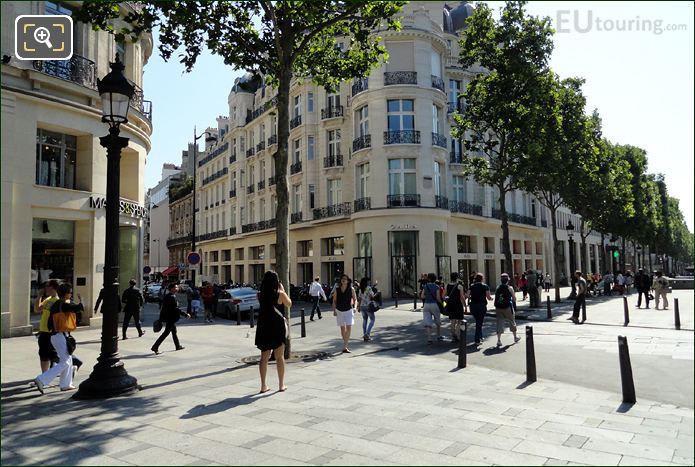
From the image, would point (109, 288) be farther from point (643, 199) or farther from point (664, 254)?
point (664, 254)

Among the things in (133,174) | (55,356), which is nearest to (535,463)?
(55,356)

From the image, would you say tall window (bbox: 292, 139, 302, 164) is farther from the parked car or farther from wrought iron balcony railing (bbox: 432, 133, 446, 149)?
the parked car

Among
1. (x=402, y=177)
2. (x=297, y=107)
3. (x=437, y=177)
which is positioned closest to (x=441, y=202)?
(x=437, y=177)

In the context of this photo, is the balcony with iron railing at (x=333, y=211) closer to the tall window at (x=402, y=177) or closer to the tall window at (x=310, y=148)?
the tall window at (x=402, y=177)

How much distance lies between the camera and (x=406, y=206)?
2909 centimetres

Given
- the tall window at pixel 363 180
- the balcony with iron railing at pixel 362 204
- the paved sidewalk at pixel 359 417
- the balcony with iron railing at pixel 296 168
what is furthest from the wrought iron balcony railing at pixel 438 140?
the paved sidewalk at pixel 359 417

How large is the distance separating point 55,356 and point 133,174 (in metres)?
13.4

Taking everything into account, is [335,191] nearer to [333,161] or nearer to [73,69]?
[333,161]

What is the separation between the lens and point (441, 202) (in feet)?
99.3

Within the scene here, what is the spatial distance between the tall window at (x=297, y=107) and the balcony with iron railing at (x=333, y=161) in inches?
188

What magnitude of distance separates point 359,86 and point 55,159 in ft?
64.2

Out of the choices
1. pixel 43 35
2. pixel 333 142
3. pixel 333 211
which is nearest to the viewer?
pixel 43 35

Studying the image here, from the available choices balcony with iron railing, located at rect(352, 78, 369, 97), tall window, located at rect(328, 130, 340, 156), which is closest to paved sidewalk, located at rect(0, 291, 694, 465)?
balcony with iron railing, located at rect(352, 78, 369, 97)

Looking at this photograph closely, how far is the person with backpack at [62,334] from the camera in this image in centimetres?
741
